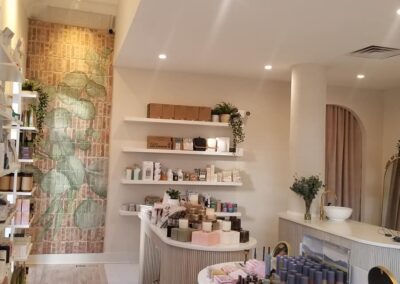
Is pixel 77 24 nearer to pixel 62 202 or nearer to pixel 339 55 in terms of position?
pixel 62 202

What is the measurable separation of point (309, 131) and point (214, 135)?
167 centimetres

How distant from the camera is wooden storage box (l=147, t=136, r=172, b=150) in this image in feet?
19.3

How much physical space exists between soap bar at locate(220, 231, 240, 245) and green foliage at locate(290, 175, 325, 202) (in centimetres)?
176

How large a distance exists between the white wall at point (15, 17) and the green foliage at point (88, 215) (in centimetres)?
251

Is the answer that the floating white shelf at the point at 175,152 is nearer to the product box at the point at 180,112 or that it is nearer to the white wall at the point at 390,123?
the product box at the point at 180,112

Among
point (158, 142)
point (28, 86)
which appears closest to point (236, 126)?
point (158, 142)

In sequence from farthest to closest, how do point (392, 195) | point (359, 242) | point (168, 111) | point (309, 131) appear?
point (392, 195) → point (168, 111) → point (309, 131) → point (359, 242)

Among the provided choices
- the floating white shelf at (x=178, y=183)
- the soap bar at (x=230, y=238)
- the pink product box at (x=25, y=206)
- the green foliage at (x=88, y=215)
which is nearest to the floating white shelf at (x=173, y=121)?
the floating white shelf at (x=178, y=183)

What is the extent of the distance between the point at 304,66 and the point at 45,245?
14.4 ft

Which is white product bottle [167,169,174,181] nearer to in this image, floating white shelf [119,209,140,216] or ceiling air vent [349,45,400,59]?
floating white shelf [119,209,140,216]

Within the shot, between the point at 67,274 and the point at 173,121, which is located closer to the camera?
the point at 67,274

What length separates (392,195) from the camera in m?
6.59

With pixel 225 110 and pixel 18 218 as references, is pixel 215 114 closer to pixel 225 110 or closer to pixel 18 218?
pixel 225 110

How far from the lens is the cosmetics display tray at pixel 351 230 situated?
367 cm
